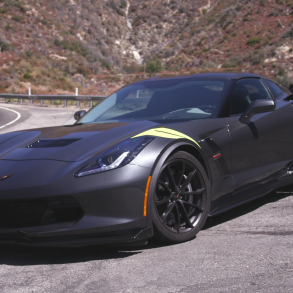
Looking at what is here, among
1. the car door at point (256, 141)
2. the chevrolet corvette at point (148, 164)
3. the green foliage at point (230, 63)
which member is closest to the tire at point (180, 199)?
the chevrolet corvette at point (148, 164)

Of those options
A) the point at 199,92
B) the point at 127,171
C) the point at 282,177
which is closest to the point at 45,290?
the point at 127,171

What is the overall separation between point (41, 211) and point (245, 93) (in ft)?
7.96

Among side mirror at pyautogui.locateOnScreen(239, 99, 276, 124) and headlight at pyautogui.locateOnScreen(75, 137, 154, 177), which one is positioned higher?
side mirror at pyautogui.locateOnScreen(239, 99, 276, 124)

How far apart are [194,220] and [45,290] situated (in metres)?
1.32

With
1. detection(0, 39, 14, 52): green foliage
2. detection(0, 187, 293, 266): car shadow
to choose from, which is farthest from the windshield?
detection(0, 39, 14, 52): green foliage

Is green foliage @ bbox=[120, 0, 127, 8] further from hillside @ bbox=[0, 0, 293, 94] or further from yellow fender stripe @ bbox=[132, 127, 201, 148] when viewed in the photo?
yellow fender stripe @ bbox=[132, 127, 201, 148]

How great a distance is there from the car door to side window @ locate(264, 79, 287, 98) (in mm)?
102

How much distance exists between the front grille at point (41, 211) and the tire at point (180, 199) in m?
0.56

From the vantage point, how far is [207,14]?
58.5 metres

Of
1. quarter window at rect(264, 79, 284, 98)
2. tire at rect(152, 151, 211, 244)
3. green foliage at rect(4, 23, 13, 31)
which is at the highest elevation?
quarter window at rect(264, 79, 284, 98)

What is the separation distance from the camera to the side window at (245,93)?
175 inches

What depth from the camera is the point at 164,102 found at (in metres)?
4.52

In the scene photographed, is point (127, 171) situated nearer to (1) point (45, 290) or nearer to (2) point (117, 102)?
(1) point (45, 290)

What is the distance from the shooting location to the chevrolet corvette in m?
3.17
